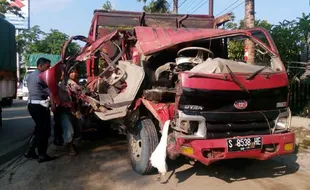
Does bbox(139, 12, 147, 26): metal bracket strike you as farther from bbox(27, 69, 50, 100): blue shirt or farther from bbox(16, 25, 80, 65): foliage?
bbox(16, 25, 80, 65): foliage

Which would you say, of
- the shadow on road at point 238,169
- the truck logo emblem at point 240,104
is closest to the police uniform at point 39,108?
the shadow on road at point 238,169

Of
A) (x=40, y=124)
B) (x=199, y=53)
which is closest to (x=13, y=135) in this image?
(x=40, y=124)

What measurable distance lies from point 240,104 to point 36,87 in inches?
134

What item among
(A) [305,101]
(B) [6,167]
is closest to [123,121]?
(B) [6,167]

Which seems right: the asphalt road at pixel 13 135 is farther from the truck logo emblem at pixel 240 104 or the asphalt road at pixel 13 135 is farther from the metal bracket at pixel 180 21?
the metal bracket at pixel 180 21

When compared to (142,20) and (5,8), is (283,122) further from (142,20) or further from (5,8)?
(5,8)

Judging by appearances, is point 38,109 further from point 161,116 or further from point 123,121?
point 161,116

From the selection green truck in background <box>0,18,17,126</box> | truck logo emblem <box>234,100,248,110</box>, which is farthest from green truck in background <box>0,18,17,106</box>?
truck logo emblem <box>234,100,248,110</box>

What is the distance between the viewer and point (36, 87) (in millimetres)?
5988

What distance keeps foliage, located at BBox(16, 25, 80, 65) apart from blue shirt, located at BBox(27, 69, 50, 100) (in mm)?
26882

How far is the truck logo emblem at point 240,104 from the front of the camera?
4.50 meters

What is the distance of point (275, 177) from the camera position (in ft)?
16.7

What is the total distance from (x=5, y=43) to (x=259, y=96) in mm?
8179

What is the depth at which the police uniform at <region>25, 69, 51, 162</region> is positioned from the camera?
5973 mm
